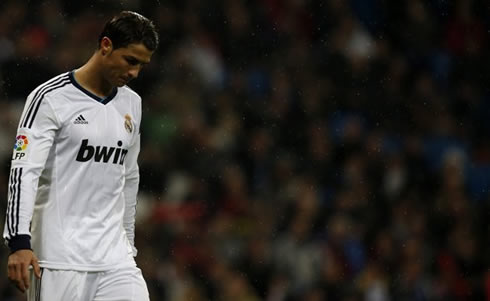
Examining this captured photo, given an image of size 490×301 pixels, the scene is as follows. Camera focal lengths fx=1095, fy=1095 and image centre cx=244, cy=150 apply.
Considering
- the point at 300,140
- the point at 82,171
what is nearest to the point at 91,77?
the point at 82,171

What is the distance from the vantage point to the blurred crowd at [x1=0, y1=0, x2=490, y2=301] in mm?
8883

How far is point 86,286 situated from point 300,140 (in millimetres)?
6071

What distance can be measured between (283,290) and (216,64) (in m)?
3.41

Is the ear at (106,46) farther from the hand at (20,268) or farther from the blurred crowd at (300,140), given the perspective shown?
the blurred crowd at (300,140)

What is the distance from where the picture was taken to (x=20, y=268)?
3.98 m

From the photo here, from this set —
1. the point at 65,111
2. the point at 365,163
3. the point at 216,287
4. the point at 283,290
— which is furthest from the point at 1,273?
the point at 65,111

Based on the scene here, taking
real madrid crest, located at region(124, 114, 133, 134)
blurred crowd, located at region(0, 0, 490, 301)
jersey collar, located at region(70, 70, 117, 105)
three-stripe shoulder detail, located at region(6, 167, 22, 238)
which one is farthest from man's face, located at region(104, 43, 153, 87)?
blurred crowd, located at region(0, 0, 490, 301)

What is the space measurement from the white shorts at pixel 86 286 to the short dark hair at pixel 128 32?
0.91 meters

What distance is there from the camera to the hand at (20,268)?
13.0ft

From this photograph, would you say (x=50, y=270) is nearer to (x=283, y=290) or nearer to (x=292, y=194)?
(x=283, y=290)

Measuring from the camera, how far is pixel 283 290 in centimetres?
862

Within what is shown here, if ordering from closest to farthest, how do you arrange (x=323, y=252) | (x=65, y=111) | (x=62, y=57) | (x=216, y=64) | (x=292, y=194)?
(x=65, y=111) < (x=323, y=252) < (x=292, y=194) < (x=62, y=57) < (x=216, y=64)

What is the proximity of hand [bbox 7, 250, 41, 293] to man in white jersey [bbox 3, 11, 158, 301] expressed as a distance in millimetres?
148

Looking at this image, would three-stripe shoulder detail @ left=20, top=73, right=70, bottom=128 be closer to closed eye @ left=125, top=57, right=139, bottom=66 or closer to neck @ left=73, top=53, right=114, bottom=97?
neck @ left=73, top=53, right=114, bottom=97
